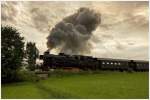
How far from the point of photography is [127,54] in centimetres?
2728

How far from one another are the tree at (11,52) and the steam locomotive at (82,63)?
12.5 metres

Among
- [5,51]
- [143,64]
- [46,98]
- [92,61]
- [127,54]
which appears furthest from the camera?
[143,64]

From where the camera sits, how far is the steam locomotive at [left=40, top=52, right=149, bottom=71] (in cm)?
4522

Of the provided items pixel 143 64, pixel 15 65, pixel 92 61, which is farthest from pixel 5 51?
pixel 143 64

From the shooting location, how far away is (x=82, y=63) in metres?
46.5

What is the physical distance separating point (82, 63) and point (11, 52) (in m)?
17.6

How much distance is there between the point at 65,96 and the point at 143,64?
34.8 metres

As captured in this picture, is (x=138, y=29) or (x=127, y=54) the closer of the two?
(x=138, y=29)

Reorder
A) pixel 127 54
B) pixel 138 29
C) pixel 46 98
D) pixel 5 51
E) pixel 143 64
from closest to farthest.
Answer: pixel 46 98 < pixel 138 29 < pixel 127 54 < pixel 5 51 < pixel 143 64

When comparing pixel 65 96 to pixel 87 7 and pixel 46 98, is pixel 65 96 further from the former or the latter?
pixel 87 7

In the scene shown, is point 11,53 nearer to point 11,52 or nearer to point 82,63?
point 11,52

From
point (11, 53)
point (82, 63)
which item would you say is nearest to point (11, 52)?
point (11, 53)

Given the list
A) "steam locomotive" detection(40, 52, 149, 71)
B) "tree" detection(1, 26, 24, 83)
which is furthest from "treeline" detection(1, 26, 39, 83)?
"steam locomotive" detection(40, 52, 149, 71)

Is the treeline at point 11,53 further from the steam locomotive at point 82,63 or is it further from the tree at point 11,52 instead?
the steam locomotive at point 82,63
